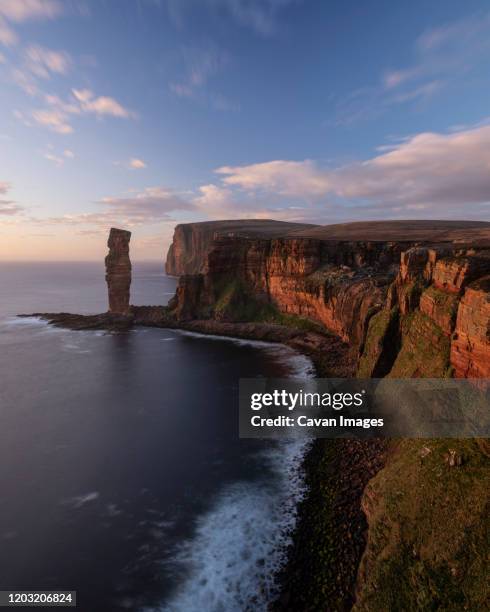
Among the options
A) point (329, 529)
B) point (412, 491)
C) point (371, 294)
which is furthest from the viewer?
point (371, 294)

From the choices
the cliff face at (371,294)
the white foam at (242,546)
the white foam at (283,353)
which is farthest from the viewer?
the white foam at (283,353)

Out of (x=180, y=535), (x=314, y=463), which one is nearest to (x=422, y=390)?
(x=314, y=463)

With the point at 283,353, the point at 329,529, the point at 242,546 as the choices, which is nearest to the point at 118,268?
the point at 283,353

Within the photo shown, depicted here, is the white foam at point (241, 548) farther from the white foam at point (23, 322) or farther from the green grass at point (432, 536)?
the white foam at point (23, 322)

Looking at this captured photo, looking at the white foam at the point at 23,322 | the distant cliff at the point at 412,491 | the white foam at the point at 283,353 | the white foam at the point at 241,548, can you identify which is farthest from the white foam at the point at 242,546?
the white foam at the point at 23,322

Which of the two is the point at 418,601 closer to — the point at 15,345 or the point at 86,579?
the point at 86,579

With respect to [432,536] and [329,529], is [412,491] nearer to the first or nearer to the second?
[432,536]

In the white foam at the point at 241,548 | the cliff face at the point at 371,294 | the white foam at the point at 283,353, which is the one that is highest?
the cliff face at the point at 371,294
